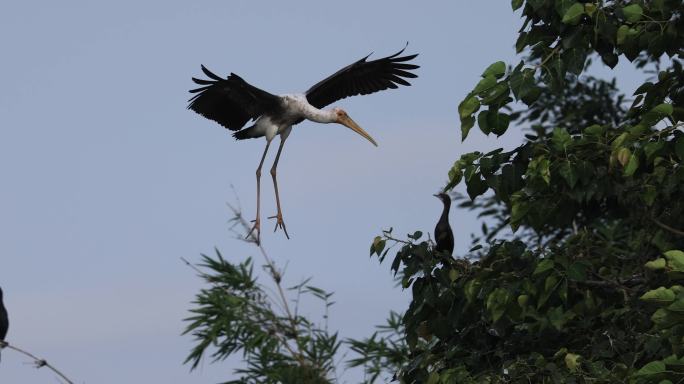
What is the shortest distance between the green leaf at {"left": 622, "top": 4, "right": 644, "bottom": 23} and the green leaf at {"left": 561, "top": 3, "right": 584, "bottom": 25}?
243mm

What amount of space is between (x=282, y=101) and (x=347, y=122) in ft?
2.57

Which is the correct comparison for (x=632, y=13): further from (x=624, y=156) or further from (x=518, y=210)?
(x=518, y=210)

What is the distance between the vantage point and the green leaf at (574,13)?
21.2 ft

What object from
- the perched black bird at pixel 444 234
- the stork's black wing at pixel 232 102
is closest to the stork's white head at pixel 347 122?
the stork's black wing at pixel 232 102

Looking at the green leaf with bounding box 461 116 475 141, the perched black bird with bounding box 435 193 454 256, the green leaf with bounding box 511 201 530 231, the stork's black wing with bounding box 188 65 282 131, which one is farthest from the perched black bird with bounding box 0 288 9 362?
the green leaf with bounding box 461 116 475 141

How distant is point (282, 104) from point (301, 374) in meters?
2.88

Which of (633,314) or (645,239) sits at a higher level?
(645,239)

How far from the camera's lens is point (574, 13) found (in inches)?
256

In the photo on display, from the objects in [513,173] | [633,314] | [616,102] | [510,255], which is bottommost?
[633,314]

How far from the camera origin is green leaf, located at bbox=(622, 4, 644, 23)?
650 cm

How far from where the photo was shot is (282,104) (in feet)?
36.6

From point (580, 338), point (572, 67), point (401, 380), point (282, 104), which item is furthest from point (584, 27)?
point (282, 104)

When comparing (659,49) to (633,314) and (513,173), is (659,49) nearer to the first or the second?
(513,173)

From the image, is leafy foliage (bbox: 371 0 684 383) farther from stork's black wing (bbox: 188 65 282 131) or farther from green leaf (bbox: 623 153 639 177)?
stork's black wing (bbox: 188 65 282 131)
